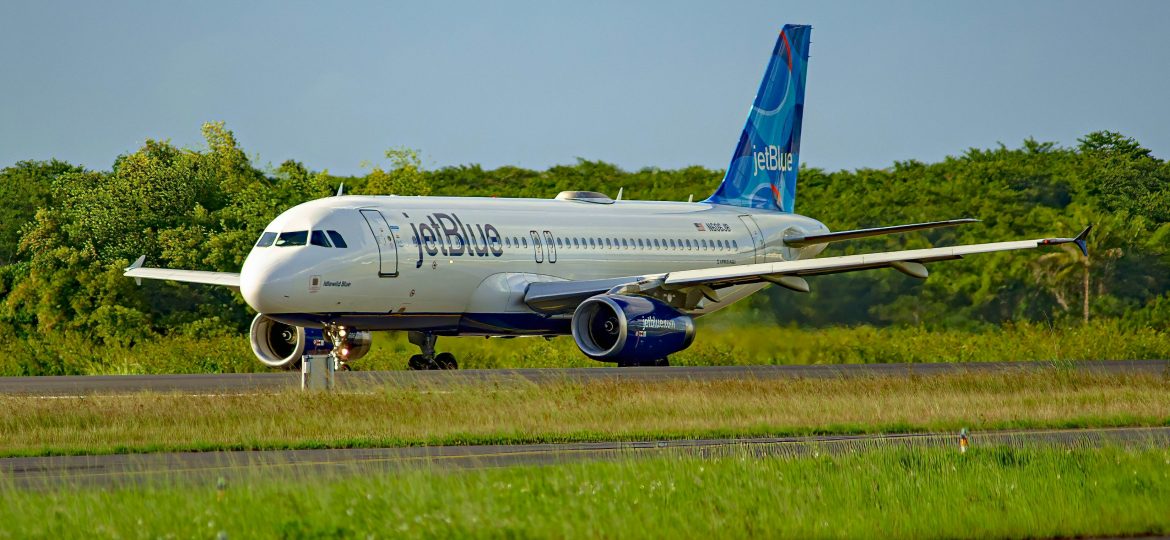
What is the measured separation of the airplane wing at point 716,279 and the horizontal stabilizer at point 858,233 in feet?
3.82

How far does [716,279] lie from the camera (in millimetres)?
32781

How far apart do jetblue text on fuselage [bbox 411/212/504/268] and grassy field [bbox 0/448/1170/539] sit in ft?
58.6

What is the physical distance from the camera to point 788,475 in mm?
13430

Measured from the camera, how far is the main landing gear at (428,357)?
3384cm

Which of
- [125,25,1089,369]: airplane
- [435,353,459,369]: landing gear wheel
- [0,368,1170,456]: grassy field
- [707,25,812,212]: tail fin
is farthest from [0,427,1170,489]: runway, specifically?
[707,25,812,212]: tail fin

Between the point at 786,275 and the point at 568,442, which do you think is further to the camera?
the point at 786,275

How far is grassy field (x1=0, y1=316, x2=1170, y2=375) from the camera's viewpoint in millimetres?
37062

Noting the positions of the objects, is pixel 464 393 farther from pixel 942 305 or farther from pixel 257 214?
pixel 257 214

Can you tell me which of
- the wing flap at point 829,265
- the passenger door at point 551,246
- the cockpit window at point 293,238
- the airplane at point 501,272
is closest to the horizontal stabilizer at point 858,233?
the airplane at point 501,272

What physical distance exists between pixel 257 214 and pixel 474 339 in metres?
15.9

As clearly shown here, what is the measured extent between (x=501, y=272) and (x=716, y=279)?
4209 millimetres

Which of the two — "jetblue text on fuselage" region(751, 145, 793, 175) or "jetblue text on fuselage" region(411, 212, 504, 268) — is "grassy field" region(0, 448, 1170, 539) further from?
"jetblue text on fuselage" region(751, 145, 793, 175)

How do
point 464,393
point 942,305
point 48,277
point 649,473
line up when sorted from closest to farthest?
1. point 649,473
2. point 464,393
3. point 942,305
4. point 48,277

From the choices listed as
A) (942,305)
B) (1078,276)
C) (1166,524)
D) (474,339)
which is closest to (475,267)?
(474,339)
